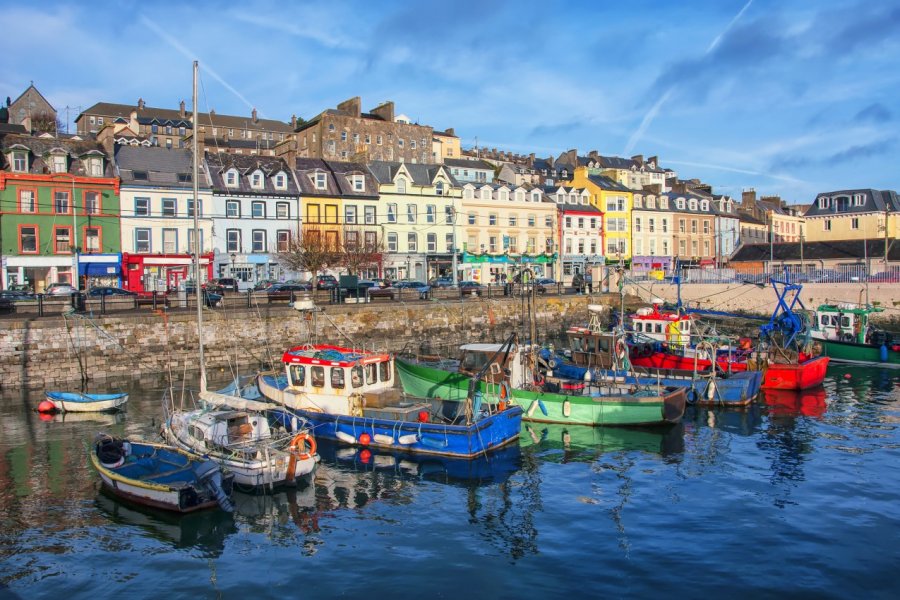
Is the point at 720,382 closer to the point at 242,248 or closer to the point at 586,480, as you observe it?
the point at 586,480

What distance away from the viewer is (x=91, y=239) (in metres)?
48.1

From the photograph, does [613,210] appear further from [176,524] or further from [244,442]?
[176,524]

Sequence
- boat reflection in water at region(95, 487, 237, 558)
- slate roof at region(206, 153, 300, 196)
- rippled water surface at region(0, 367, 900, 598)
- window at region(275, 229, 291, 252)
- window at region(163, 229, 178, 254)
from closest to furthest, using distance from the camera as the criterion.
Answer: rippled water surface at region(0, 367, 900, 598), boat reflection in water at region(95, 487, 237, 558), window at region(163, 229, 178, 254), slate roof at region(206, 153, 300, 196), window at region(275, 229, 291, 252)

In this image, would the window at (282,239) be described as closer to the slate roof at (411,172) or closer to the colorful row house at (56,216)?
the slate roof at (411,172)

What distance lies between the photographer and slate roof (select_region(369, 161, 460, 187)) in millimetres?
60844

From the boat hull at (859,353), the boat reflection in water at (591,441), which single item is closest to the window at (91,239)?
the boat reflection in water at (591,441)

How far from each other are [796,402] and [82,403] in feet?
87.0

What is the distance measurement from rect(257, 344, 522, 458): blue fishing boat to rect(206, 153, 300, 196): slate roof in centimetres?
3339

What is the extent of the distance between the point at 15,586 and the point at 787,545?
47.3 feet

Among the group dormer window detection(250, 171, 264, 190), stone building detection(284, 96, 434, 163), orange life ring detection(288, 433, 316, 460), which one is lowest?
orange life ring detection(288, 433, 316, 460)

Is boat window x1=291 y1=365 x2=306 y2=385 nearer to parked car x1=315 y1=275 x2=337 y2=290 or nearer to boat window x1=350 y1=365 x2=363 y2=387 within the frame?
boat window x1=350 y1=365 x2=363 y2=387

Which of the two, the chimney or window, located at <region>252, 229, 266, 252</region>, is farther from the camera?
the chimney

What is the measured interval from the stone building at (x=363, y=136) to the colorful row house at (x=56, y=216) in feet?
94.9

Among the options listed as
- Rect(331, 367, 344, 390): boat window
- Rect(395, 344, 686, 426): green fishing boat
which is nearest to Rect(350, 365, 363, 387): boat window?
Rect(331, 367, 344, 390): boat window
